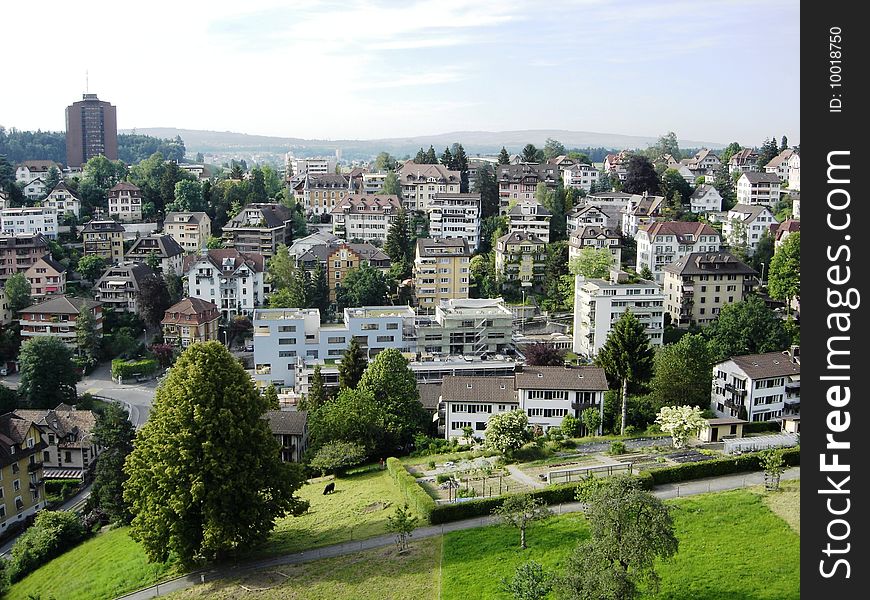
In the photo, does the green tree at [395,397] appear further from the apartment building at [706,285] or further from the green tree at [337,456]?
the apartment building at [706,285]

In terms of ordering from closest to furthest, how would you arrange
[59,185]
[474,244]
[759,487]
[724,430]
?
1. [759,487]
2. [724,430]
3. [474,244]
4. [59,185]

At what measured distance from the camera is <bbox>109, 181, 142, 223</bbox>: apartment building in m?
62.2

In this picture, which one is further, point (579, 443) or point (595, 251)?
point (595, 251)

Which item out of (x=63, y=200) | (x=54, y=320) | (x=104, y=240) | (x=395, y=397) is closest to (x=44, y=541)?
(x=395, y=397)

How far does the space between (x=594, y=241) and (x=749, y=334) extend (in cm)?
1582

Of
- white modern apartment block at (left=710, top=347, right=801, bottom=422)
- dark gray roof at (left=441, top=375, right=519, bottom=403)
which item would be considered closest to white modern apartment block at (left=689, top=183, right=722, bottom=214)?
white modern apartment block at (left=710, top=347, right=801, bottom=422)

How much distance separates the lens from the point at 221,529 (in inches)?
685

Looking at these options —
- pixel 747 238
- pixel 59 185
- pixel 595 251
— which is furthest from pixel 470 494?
pixel 59 185

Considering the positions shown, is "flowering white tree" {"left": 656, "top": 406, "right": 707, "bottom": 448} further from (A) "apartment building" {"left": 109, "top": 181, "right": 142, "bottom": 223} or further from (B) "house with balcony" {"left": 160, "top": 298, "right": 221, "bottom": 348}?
(A) "apartment building" {"left": 109, "top": 181, "right": 142, "bottom": 223}

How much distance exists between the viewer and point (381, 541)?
60.8 feet

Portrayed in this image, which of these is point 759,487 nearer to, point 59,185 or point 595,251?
point 595,251

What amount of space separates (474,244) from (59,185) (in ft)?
100

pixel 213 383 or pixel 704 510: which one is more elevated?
pixel 213 383
